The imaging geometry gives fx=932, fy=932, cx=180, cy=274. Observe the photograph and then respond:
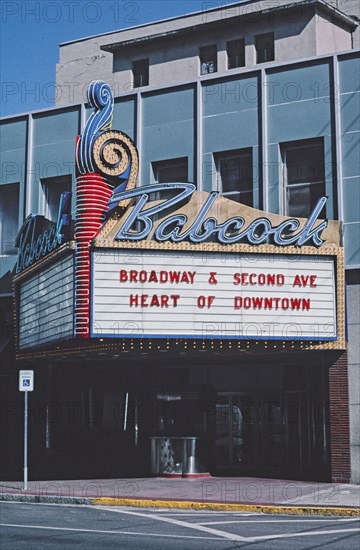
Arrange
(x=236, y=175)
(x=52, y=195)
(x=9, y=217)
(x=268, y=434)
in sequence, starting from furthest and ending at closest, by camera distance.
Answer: (x=9, y=217) < (x=52, y=195) < (x=268, y=434) < (x=236, y=175)

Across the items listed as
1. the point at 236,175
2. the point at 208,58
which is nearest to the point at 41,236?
the point at 236,175

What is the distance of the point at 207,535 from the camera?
52.1ft

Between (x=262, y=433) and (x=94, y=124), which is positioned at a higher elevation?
(x=94, y=124)

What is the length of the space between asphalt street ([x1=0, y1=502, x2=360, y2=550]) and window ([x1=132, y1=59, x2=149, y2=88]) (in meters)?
32.4

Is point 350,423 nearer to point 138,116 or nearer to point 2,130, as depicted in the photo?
point 138,116

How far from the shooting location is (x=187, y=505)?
20.6 metres

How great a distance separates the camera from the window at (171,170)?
28172mm

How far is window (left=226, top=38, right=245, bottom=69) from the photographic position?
46.0 metres

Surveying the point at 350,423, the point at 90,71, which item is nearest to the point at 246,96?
the point at 350,423

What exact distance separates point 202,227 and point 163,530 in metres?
8.78

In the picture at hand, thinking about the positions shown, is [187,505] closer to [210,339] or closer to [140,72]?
[210,339]

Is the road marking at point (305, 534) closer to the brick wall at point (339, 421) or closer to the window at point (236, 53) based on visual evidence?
the brick wall at point (339, 421)

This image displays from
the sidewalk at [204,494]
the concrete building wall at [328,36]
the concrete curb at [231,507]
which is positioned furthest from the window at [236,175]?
the concrete building wall at [328,36]

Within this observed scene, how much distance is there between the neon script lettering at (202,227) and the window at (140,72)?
87.4ft
